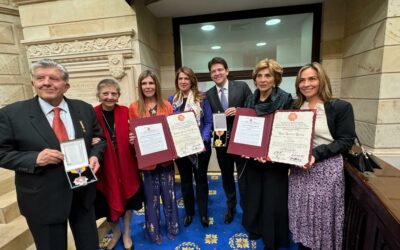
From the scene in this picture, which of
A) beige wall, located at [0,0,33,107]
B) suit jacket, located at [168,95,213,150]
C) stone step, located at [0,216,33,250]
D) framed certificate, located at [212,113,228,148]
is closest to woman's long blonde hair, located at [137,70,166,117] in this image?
suit jacket, located at [168,95,213,150]

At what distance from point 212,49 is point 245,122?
2.38 metres

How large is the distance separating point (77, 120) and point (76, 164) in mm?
303

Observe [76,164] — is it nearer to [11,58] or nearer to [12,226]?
[12,226]

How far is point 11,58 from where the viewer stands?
3131mm

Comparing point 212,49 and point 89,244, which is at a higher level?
point 212,49

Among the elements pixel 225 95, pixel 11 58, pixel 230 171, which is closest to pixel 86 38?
pixel 11 58

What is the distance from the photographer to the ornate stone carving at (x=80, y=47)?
281cm

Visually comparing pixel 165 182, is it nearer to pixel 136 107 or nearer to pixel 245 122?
pixel 136 107

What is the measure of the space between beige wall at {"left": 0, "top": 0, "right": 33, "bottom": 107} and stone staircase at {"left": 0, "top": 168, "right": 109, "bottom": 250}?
1.57 metres

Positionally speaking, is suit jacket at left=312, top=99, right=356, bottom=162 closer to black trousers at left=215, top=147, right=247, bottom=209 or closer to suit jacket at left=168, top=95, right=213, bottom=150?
black trousers at left=215, top=147, right=247, bottom=209

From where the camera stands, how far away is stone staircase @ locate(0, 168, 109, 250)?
1.72 meters

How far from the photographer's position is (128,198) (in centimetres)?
172

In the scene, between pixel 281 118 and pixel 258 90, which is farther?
pixel 258 90

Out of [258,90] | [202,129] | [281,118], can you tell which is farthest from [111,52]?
[281,118]
